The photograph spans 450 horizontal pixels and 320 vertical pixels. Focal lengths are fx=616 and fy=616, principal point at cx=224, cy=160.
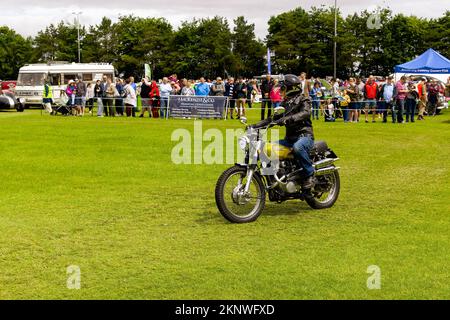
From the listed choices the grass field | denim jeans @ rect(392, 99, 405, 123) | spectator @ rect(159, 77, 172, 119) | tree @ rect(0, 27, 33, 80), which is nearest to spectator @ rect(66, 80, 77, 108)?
spectator @ rect(159, 77, 172, 119)

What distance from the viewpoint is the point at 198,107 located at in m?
28.3

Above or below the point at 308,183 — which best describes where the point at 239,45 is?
above

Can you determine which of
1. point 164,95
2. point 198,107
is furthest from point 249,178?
point 164,95

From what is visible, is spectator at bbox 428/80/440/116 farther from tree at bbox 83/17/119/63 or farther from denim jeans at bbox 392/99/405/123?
tree at bbox 83/17/119/63

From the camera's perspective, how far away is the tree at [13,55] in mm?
100875

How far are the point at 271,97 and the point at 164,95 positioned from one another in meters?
5.92

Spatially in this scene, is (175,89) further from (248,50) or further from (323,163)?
(248,50)

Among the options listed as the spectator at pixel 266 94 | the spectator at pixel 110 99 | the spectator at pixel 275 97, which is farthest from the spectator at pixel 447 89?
the spectator at pixel 110 99

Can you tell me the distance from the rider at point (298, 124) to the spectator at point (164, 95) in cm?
2010

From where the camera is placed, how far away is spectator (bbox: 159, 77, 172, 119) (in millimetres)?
29094

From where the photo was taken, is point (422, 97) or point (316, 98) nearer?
point (422, 97)
